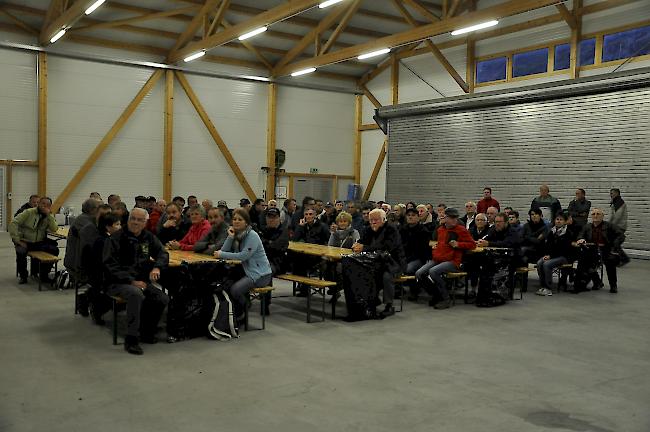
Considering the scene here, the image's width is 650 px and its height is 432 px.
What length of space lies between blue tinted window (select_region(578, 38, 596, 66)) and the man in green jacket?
13.7m

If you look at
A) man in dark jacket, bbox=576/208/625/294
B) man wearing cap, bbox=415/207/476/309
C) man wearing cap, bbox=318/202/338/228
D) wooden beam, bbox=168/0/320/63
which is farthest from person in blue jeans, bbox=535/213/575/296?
wooden beam, bbox=168/0/320/63

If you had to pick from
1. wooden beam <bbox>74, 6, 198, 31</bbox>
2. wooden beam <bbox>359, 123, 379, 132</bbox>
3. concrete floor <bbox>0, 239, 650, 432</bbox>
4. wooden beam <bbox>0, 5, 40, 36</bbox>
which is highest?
wooden beam <bbox>74, 6, 198, 31</bbox>

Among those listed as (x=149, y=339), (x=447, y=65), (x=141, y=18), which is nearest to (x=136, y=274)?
A: (x=149, y=339)

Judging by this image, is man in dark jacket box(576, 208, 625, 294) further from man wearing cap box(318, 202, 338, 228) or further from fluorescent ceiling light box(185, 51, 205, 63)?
fluorescent ceiling light box(185, 51, 205, 63)

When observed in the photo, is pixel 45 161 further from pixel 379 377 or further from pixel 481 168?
pixel 379 377

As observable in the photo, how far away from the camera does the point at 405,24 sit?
20.3 m

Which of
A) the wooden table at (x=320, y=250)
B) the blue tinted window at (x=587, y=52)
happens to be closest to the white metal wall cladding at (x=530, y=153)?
the blue tinted window at (x=587, y=52)

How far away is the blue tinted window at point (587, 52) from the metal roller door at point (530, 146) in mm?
1983

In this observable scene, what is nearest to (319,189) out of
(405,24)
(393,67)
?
(393,67)

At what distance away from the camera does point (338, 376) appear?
4945 mm

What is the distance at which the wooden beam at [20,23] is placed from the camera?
16.0 m

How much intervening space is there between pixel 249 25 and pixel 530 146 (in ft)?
25.2

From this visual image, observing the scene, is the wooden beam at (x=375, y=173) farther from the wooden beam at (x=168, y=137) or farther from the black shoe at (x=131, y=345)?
the black shoe at (x=131, y=345)

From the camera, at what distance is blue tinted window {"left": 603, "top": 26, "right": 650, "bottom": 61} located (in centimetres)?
1496
